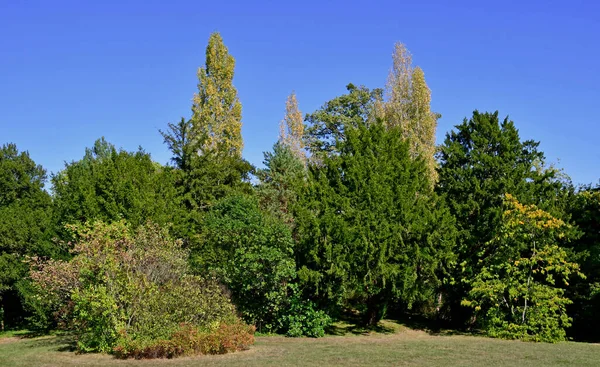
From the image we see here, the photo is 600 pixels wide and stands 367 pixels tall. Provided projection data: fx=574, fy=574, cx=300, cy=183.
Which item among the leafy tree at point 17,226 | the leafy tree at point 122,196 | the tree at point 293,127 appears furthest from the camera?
the tree at point 293,127

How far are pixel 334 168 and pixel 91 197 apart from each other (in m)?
12.6

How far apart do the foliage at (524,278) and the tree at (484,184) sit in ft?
2.42

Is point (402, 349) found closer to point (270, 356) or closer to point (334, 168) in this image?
point (270, 356)

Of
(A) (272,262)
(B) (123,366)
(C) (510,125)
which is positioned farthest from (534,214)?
(B) (123,366)

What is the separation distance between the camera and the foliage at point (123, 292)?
1842 cm

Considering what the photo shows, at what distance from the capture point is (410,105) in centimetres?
4481

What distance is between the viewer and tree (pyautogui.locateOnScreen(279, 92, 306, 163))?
2137 inches

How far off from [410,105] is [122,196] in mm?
24451

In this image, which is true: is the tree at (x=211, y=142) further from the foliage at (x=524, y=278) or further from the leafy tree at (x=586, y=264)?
the leafy tree at (x=586, y=264)

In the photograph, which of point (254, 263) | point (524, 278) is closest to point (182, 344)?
point (254, 263)

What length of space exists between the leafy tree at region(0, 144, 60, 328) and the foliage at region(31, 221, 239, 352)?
1215cm

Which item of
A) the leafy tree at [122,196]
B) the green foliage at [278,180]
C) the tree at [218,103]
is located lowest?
the leafy tree at [122,196]

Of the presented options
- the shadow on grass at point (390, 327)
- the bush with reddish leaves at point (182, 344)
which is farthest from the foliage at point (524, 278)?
the bush with reddish leaves at point (182, 344)

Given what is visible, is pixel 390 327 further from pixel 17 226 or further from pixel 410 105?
pixel 17 226
